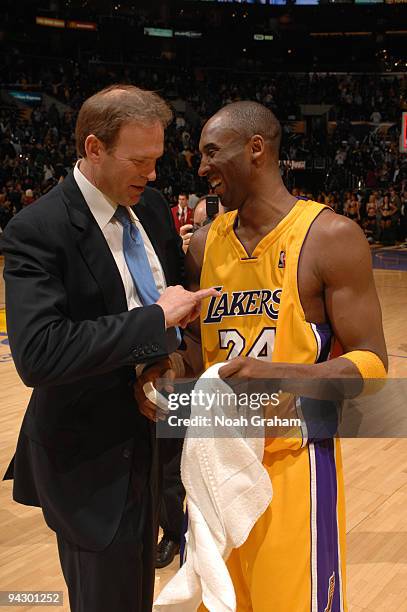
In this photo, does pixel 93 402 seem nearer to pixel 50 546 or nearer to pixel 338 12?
pixel 50 546

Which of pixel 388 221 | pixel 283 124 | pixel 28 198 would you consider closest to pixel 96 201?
pixel 28 198

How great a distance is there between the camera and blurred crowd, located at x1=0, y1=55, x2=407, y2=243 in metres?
15.8

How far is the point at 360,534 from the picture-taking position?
3.27 metres

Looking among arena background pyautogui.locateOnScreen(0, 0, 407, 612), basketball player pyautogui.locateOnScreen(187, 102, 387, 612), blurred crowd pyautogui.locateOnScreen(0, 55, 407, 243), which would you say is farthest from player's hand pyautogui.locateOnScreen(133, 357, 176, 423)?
blurred crowd pyautogui.locateOnScreen(0, 55, 407, 243)

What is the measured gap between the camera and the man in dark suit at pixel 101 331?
4.60 ft

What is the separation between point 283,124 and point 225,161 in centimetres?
2140

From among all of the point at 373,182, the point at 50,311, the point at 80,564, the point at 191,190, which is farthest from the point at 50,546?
the point at 373,182

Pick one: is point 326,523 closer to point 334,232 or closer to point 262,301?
point 262,301

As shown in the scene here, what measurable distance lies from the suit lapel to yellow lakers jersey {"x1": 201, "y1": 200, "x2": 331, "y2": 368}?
31 cm

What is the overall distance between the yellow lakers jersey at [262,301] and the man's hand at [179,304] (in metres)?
0.26

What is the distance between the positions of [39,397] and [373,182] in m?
17.7

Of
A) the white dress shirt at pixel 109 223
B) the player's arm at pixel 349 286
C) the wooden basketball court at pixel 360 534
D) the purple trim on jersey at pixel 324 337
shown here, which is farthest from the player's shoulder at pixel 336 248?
the wooden basketball court at pixel 360 534
